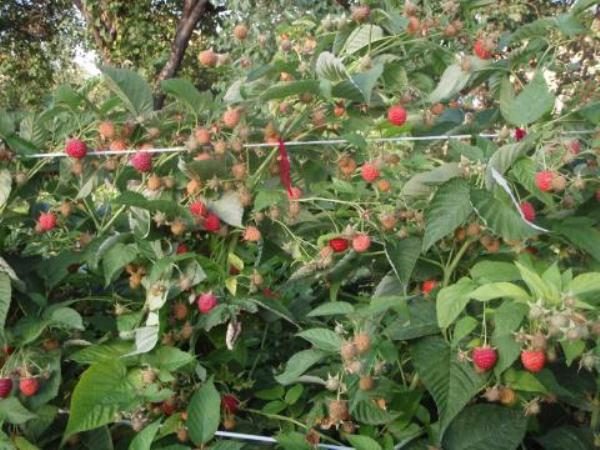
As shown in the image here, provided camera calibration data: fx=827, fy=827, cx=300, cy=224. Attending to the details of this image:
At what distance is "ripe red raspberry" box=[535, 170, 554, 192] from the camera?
3.34 ft

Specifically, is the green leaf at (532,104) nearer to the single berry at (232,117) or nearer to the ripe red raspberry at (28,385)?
the single berry at (232,117)

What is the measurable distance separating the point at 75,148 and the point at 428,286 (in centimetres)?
56

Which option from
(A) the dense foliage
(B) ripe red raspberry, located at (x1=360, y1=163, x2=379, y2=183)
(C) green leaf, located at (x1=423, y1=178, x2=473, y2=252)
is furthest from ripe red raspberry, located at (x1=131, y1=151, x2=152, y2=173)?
(C) green leaf, located at (x1=423, y1=178, x2=473, y2=252)

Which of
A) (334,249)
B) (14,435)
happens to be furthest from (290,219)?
(14,435)

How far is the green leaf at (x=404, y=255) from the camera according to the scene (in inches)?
45.3

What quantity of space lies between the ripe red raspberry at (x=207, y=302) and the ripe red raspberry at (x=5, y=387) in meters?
0.31

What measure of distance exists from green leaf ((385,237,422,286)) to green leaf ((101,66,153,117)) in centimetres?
43

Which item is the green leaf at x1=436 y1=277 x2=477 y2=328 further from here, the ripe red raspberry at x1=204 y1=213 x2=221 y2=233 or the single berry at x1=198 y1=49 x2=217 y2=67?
the single berry at x1=198 y1=49 x2=217 y2=67

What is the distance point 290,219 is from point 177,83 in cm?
Answer: 26

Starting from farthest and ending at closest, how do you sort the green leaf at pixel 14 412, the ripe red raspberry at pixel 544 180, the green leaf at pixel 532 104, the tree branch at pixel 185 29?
1. the tree branch at pixel 185 29
2. the green leaf at pixel 14 412
3. the green leaf at pixel 532 104
4. the ripe red raspberry at pixel 544 180

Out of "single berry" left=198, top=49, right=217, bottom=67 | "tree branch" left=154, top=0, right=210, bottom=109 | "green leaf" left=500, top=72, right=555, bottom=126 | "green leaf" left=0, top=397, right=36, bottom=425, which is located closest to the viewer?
"green leaf" left=500, top=72, right=555, bottom=126

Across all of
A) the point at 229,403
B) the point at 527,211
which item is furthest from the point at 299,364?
the point at 527,211

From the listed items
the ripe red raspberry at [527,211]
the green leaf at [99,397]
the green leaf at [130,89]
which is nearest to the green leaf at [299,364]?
the green leaf at [99,397]

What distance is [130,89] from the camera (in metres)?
1.24
